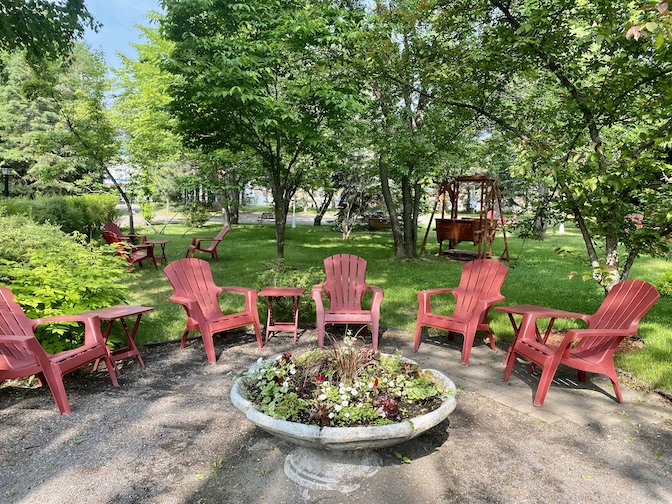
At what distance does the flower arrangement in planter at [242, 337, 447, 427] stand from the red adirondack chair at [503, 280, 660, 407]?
1.08 metres

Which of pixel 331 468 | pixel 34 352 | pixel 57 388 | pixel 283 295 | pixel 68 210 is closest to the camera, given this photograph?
pixel 331 468

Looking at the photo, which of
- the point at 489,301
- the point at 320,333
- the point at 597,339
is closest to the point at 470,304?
the point at 489,301

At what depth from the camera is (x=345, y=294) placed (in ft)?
15.6

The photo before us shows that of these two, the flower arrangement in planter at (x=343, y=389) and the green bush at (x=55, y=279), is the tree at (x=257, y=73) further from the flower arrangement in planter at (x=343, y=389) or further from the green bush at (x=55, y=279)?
the flower arrangement in planter at (x=343, y=389)

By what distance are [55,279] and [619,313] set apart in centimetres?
473

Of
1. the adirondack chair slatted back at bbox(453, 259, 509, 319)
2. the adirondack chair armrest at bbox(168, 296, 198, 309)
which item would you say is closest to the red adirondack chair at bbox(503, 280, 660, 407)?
the adirondack chair slatted back at bbox(453, 259, 509, 319)

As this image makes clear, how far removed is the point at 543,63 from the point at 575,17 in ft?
2.27

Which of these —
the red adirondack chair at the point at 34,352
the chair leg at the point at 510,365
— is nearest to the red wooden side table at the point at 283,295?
the red adirondack chair at the point at 34,352

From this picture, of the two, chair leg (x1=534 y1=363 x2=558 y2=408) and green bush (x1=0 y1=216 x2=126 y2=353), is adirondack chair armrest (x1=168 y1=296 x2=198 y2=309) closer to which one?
green bush (x1=0 y1=216 x2=126 y2=353)

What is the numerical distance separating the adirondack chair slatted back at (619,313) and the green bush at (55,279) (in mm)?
4155

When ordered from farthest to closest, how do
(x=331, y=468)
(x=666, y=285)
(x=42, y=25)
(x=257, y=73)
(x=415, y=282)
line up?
(x=42, y=25) → (x=415, y=282) → (x=666, y=285) → (x=257, y=73) → (x=331, y=468)

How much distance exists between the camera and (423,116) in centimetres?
927

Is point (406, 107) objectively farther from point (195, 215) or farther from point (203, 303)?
point (195, 215)

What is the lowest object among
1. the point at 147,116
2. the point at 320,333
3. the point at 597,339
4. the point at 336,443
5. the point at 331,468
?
the point at 331,468
